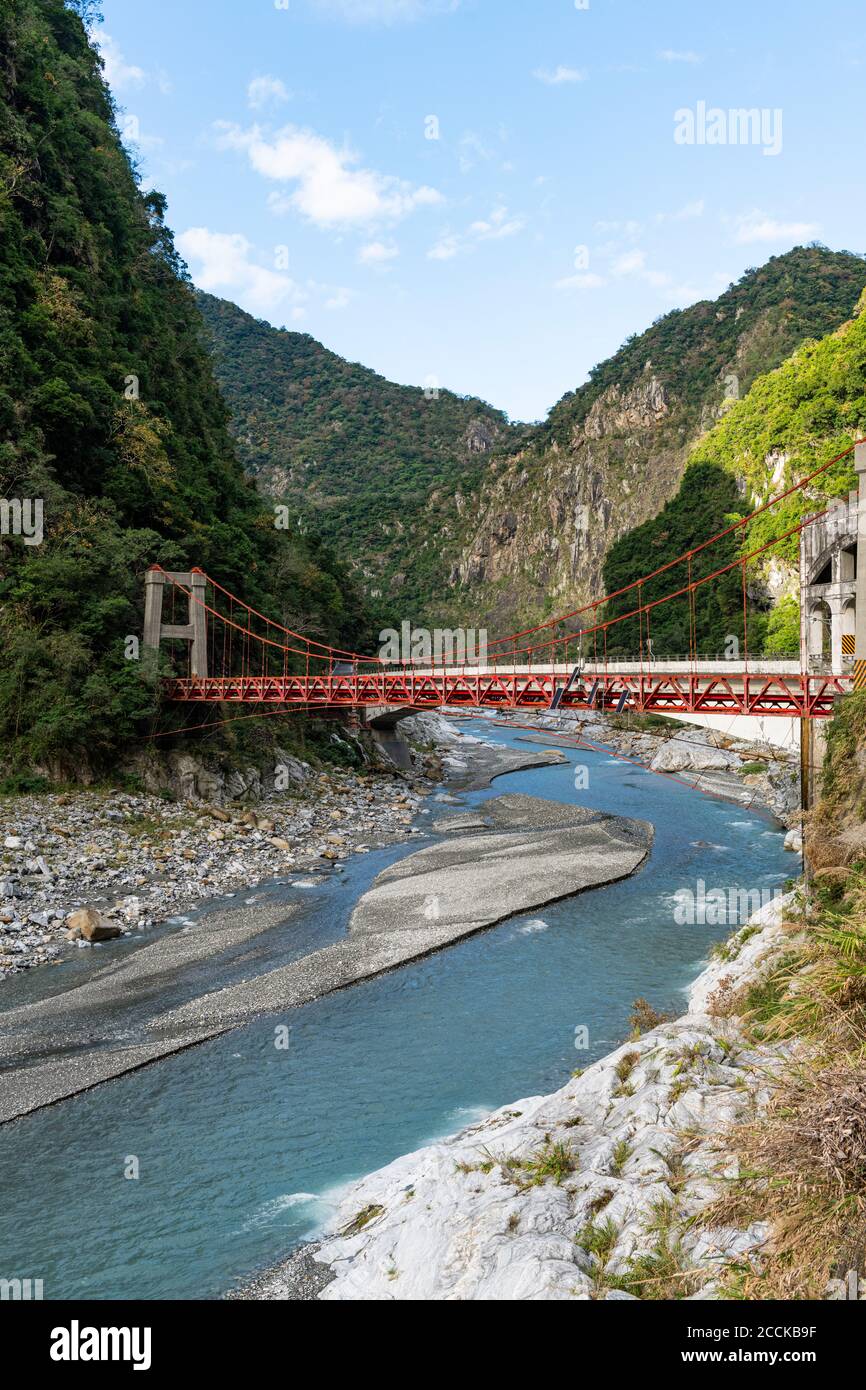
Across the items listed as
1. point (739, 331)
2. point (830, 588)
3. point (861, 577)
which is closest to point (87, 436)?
point (830, 588)

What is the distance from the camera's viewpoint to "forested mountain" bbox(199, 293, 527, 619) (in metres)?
113

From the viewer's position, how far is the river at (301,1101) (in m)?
9.02

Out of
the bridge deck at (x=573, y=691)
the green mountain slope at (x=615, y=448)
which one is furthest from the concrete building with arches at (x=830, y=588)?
the green mountain slope at (x=615, y=448)

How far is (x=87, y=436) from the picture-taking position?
98.1ft

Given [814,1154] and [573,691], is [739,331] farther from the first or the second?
[814,1154]

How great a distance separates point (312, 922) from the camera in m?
19.7

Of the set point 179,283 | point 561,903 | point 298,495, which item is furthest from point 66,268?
point 298,495

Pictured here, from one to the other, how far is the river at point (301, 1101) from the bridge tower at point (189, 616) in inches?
524

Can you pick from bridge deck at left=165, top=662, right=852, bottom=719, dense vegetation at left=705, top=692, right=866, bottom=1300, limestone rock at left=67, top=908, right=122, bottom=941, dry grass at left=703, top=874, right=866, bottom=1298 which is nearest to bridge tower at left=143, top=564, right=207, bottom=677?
bridge deck at left=165, top=662, right=852, bottom=719

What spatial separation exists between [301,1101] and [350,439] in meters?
138

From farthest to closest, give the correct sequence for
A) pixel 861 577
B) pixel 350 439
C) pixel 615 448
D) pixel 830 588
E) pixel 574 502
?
pixel 350 439
pixel 574 502
pixel 615 448
pixel 830 588
pixel 861 577

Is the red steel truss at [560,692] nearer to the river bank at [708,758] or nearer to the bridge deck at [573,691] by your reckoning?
the bridge deck at [573,691]

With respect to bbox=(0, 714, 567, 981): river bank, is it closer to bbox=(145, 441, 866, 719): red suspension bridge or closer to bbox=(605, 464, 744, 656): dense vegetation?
bbox=(145, 441, 866, 719): red suspension bridge

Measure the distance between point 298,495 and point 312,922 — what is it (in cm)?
11376
